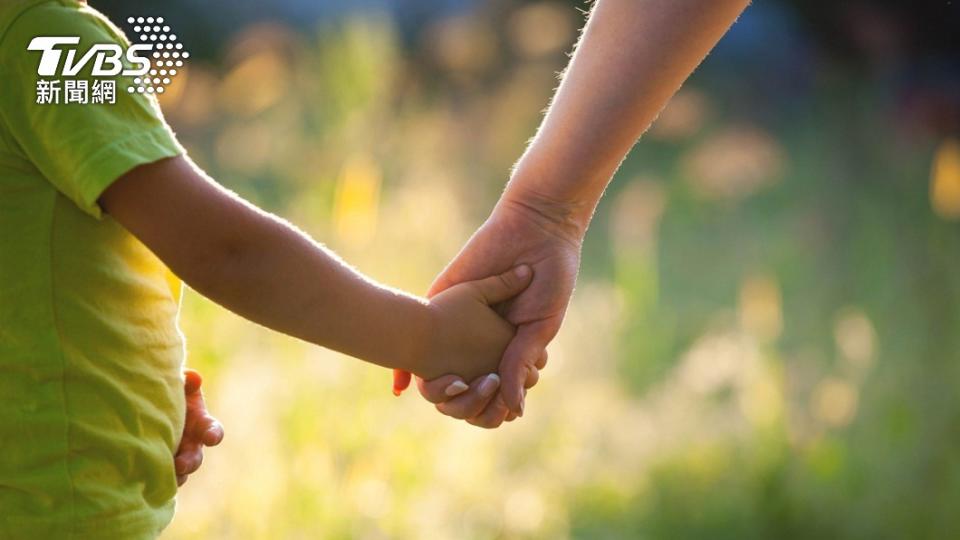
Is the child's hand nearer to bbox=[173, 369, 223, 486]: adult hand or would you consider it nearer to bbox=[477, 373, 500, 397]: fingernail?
bbox=[477, 373, 500, 397]: fingernail

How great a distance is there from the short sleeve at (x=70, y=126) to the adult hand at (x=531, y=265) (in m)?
0.59

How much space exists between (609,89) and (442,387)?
450 millimetres

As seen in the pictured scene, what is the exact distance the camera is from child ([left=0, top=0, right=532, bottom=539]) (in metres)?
1.20

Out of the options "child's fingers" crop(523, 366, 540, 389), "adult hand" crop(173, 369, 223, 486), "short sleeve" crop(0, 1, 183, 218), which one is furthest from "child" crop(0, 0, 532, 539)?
"child's fingers" crop(523, 366, 540, 389)

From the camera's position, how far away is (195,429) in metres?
1.47

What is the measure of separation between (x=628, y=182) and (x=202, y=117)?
1248mm

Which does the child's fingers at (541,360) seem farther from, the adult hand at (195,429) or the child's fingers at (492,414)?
the adult hand at (195,429)

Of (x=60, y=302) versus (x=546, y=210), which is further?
(x=546, y=210)

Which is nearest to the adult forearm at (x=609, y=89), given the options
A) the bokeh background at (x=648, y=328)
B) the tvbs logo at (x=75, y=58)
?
the tvbs logo at (x=75, y=58)

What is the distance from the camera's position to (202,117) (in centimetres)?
352

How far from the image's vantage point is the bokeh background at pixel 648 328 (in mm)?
2494

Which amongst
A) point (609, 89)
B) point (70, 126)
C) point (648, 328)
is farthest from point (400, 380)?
point (648, 328)

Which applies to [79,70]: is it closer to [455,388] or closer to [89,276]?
[89,276]

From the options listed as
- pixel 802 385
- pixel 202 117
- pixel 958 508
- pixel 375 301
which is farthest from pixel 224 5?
pixel 375 301
